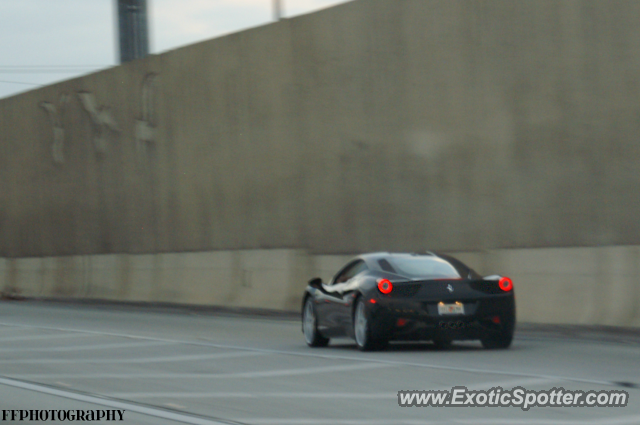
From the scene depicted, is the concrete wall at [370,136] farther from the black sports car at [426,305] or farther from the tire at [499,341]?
the black sports car at [426,305]

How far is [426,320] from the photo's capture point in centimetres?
1282

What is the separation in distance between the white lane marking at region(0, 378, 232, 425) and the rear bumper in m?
4.34

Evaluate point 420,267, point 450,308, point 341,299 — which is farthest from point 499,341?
point 341,299

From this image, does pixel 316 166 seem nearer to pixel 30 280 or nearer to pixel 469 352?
pixel 469 352

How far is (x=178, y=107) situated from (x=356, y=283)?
54.9ft

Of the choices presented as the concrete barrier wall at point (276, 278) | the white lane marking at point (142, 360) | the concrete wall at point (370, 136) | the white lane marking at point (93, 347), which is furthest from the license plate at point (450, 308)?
the concrete wall at point (370, 136)

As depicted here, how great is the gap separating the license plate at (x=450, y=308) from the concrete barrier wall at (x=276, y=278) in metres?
3.95

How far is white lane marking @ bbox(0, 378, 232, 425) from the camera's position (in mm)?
7660

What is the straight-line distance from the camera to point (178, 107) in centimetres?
2936

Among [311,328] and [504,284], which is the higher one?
[504,284]

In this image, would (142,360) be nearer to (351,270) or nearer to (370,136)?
(351,270)

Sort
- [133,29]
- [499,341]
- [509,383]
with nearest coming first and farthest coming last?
[509,383] → [499,341] → [133,29]

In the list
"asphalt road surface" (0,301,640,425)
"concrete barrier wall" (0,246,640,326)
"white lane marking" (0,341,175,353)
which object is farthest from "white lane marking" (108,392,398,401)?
"concrete barrier wall" (0,246,640,326)

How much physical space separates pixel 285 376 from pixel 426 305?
110 inches
